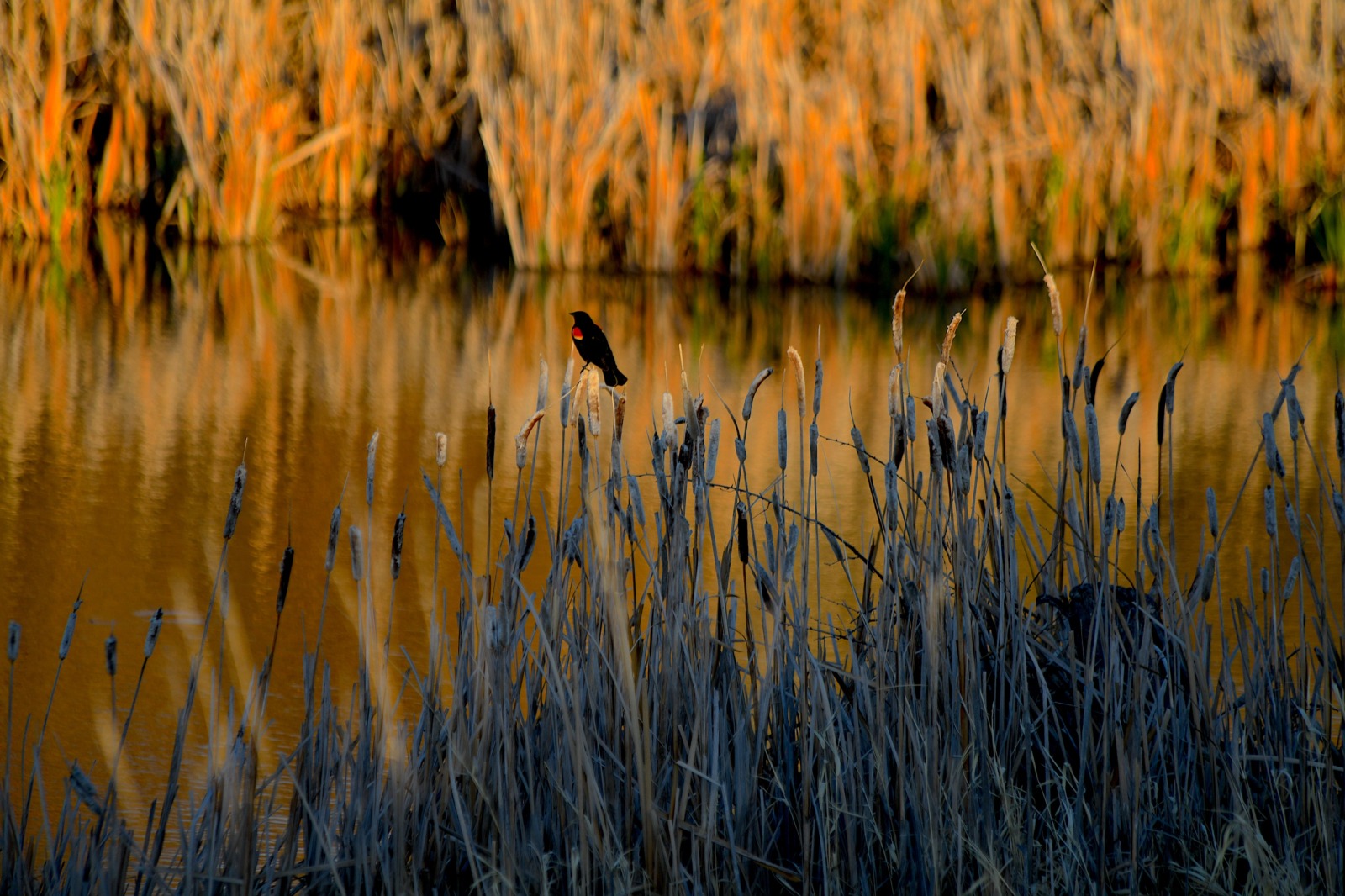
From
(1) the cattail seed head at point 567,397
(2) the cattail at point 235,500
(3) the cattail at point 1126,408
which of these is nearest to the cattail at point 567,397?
(1) the cattail seed head at point 567,397

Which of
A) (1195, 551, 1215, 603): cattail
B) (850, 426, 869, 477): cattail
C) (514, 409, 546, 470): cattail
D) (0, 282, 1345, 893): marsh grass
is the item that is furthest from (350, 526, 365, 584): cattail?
(1195, 551, 1215, 603): cattail

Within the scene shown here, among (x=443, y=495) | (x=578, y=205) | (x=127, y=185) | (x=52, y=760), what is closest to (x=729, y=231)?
(x=578, y=205)

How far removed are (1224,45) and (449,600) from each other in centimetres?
540

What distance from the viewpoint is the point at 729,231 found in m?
6.60

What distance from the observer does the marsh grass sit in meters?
1.50

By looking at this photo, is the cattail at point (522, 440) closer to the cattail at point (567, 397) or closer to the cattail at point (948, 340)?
the cattail at point (567, 397)

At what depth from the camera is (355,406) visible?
421 cm

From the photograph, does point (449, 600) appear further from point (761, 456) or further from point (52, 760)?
point (761, 456)

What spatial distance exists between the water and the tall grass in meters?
0.26

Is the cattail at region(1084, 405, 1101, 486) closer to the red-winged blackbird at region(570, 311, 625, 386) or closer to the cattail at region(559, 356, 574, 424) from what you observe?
the cattail at region(559, 356, 574, 424)

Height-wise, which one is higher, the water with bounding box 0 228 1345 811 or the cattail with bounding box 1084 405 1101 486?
the cattail with bounding box 1084 405 1101 486

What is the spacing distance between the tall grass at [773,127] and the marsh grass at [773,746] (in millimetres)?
4476

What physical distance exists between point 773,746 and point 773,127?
190 inches

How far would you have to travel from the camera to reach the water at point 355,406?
251 centimetres
